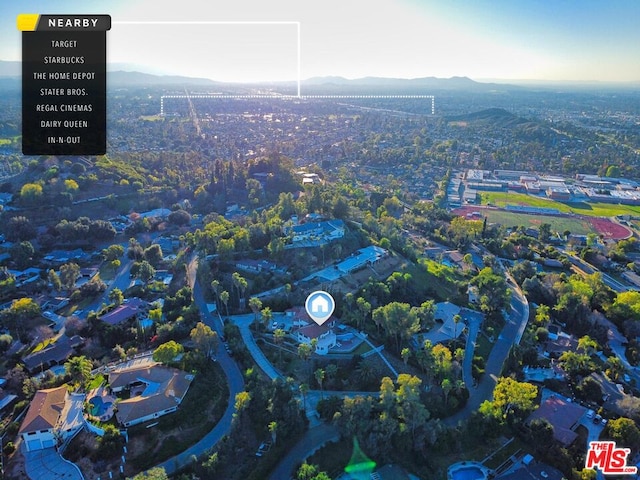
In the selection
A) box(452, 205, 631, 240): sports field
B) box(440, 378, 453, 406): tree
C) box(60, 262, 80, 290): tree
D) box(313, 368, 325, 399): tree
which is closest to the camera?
box(440, 378, 453, 406): tree

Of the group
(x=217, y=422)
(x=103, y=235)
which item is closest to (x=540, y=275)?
(x=217, y=422)

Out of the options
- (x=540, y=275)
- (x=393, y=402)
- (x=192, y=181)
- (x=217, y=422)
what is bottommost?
(x=217, y=422)

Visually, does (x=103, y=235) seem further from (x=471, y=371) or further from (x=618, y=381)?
(x=618, y=381)

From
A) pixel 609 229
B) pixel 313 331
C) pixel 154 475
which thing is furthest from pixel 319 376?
pixel 609 229

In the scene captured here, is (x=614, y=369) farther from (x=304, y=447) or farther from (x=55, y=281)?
(x=55, y=281)

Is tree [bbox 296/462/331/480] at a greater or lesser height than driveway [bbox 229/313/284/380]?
lesser

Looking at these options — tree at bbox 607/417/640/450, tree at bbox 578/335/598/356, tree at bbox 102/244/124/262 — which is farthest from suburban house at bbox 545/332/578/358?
tree at bbox 102/244/124/262

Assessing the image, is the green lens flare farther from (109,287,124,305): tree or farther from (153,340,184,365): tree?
(109,287,124,305): tree
